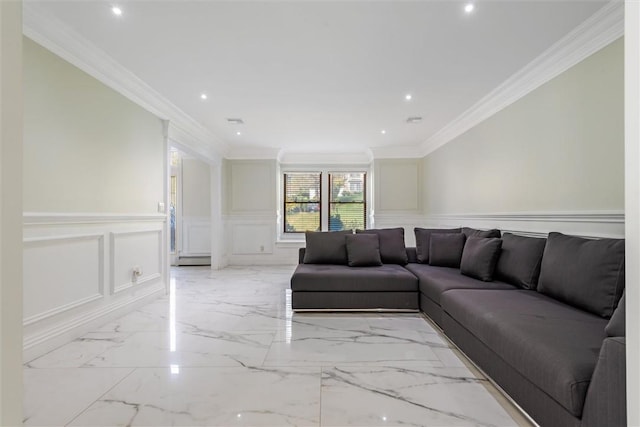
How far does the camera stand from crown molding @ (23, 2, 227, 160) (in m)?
2.17

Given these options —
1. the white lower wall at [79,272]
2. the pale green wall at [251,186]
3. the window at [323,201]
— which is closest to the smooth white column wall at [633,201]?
the white lower wall at [79,272]

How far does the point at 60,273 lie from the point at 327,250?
2526 mm

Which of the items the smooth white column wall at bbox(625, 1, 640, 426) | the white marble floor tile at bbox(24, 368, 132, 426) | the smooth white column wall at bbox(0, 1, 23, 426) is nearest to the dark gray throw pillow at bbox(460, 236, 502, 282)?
the smooth white column wall at bbox(625, 1, 640, 426)

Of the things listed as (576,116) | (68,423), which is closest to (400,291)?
(576,116)

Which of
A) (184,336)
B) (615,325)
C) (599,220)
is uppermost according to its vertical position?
(599,220)

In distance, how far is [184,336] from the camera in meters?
2.59

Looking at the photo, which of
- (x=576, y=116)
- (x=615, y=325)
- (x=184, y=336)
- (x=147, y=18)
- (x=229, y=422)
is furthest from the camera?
(x=184, y=336)

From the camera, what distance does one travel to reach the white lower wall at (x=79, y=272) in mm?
2180

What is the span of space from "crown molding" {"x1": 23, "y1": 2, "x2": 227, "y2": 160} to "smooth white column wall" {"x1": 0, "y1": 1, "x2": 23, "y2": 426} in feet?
7.49

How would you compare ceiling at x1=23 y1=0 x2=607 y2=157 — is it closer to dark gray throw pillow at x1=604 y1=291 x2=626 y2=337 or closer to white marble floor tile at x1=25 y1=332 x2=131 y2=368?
Result: dark gray throw pillow at x1=604 y1=291 x2=626 y2=337

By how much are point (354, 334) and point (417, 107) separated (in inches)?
115

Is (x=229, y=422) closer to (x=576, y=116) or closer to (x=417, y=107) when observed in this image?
(x=576, y=116)

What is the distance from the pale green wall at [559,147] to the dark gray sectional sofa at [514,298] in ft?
1.46

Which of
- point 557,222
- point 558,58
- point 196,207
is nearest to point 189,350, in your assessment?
point 557,222
